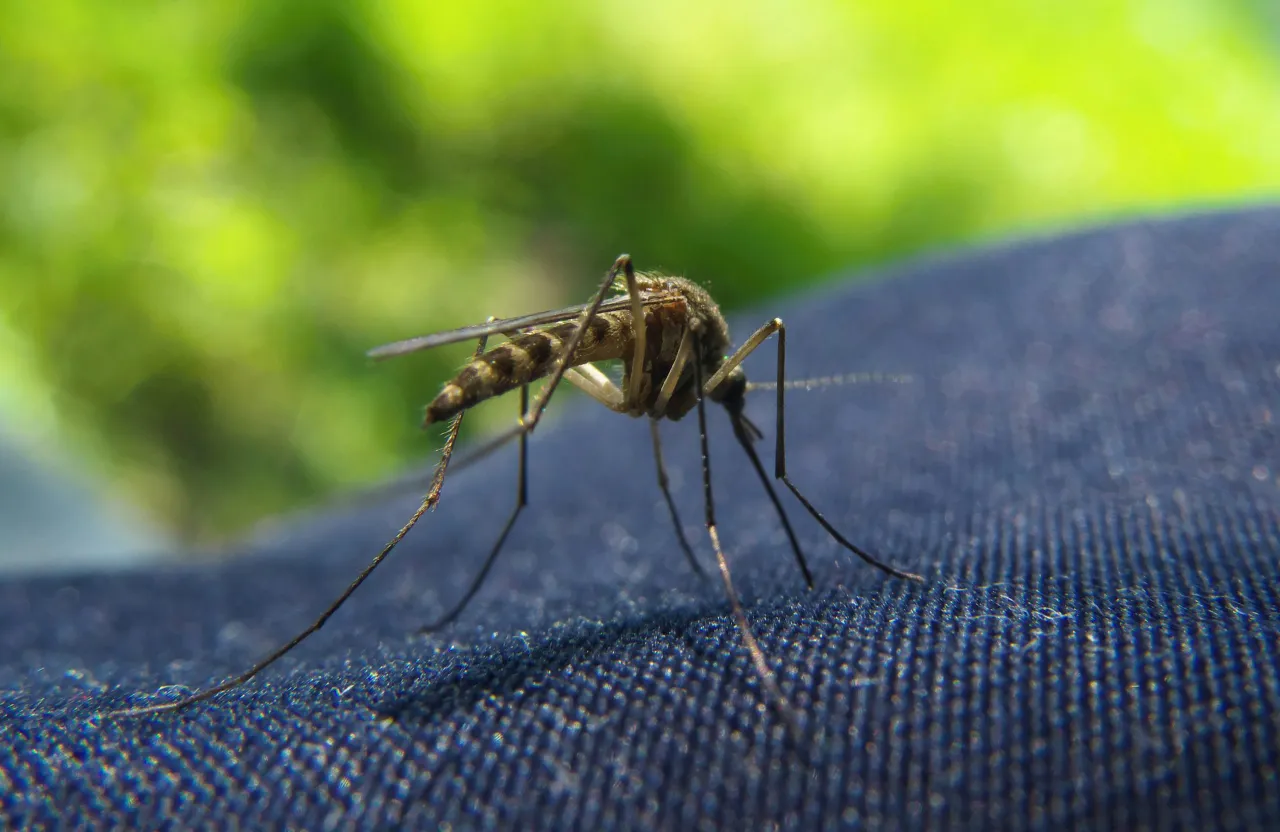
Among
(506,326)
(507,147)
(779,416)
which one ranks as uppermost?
(507,147)

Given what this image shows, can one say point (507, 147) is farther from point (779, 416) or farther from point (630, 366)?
point (779, 416)

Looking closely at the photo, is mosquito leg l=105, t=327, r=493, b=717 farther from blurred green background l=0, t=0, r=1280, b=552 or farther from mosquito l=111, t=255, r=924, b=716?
blurred green background l=0, t=0, r=1280, b=552

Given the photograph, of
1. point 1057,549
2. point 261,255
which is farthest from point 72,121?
point 1057,549

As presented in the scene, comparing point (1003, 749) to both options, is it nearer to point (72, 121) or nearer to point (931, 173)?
point (931, 173)

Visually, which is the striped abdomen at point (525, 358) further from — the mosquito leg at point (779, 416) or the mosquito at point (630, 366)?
the mosquito leg at point (779, 416)

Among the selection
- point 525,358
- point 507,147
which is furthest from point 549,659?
point 507,147

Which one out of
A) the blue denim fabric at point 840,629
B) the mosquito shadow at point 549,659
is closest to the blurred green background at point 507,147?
the blue denim fabric at point 840,629

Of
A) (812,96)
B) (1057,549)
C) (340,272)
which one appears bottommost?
(1057,549)

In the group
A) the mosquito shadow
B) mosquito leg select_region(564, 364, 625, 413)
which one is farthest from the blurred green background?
the mosquito shadow
